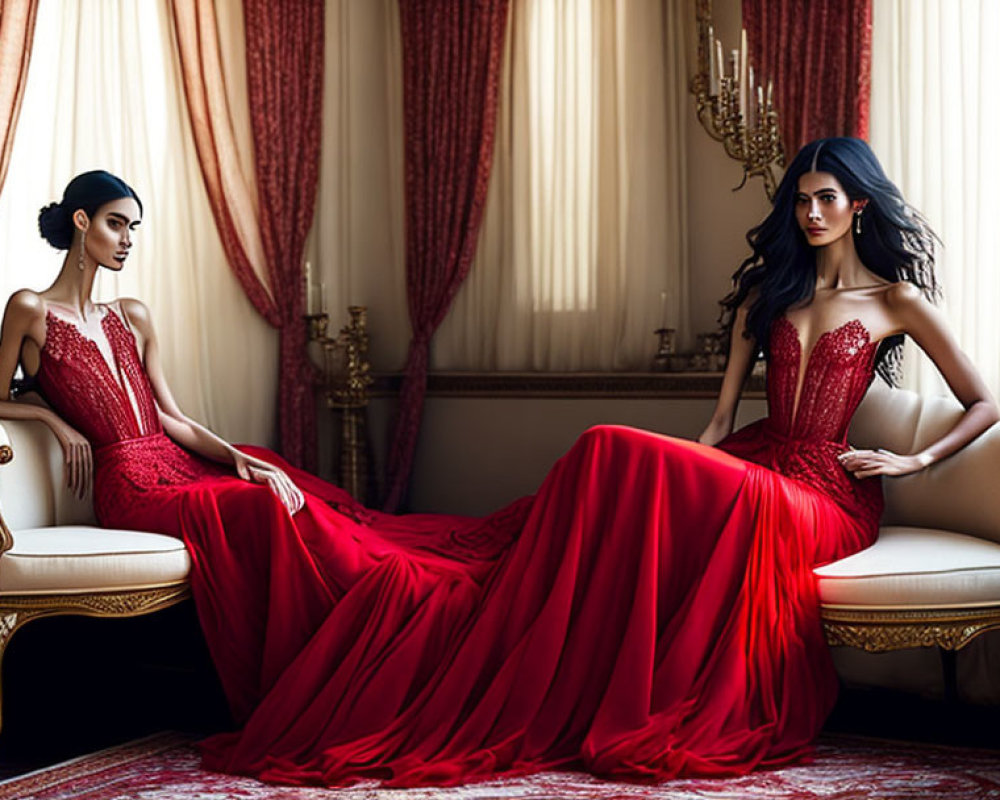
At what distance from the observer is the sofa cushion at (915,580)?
3152 millimetres

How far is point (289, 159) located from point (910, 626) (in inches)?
131

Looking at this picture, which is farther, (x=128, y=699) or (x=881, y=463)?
(x=128, y=699)

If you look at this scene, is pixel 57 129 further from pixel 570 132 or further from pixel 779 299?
pixel 779 299

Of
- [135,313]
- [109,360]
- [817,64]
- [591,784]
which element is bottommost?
[591,784]

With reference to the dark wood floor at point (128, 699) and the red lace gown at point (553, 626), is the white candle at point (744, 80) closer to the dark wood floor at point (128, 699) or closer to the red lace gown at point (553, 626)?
the red lace gown at point (553, 626)

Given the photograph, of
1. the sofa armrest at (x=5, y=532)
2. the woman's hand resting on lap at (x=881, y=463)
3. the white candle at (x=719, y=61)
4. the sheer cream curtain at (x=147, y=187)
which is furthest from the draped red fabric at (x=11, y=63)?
the woman's hand resting on lap at (x=881, y=463)

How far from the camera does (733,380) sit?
4020 mm

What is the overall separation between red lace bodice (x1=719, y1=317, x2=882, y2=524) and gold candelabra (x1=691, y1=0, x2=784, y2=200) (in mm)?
910

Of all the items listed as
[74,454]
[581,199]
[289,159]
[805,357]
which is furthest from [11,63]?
[805,357]

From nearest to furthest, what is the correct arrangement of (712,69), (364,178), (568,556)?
1. (568,556)
2. (712,69)
3. (364,178)

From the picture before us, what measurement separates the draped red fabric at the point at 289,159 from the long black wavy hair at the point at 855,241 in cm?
218

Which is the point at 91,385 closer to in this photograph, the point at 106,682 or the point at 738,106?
the point at 106,682

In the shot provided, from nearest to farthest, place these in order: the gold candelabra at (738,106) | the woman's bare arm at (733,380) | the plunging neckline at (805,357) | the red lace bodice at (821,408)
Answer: the red lace bodice at (821,408), the plunging neckline at (805,357), the woman's bare arm at (733,380), the gold candelabra at (738,106)

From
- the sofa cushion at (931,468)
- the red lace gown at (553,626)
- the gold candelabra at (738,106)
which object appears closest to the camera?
the red lace gown at (553,626)
